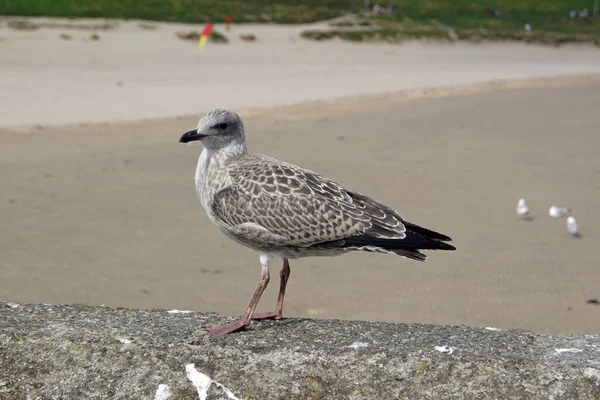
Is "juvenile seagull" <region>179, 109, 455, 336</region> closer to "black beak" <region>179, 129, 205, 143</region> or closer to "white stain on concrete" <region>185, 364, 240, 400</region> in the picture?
"black beak" <region>179, 129, 205, 143</region>

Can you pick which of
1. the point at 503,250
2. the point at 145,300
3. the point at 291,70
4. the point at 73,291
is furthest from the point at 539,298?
the point at 291,70

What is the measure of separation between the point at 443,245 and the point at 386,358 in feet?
2.52

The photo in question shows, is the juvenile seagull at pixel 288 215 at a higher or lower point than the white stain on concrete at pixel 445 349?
higher

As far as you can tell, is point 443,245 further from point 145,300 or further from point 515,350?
point 145,300

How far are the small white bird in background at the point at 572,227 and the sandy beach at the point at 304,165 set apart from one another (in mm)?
94

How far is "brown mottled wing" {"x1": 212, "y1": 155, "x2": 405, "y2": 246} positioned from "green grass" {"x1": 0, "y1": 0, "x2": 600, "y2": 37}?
23.2 meters

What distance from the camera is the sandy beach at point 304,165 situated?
351 inches

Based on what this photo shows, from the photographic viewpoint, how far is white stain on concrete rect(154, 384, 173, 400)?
4.38m

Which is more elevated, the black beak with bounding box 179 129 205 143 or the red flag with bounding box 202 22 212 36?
the black beak with bounding box 179 129 205 143

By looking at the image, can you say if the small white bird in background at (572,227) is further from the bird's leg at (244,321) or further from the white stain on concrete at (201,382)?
the white stain on concrete at (201,382)

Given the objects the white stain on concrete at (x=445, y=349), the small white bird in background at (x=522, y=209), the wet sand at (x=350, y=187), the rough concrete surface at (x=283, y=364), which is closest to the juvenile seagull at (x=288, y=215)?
the rough concrete surface at (x=283, y=364)

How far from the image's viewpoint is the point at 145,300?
28.5 feet

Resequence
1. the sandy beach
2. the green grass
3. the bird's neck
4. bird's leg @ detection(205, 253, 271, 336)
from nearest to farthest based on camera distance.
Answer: bird's leg @ detection(205, 253, 271, 336) < the bird's neck < the sandy beach < the green grass

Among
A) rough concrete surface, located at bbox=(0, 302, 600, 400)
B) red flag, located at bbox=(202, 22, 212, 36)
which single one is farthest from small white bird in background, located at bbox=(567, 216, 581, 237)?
red flag, located at bbox=(202, 22, 212, 36)
